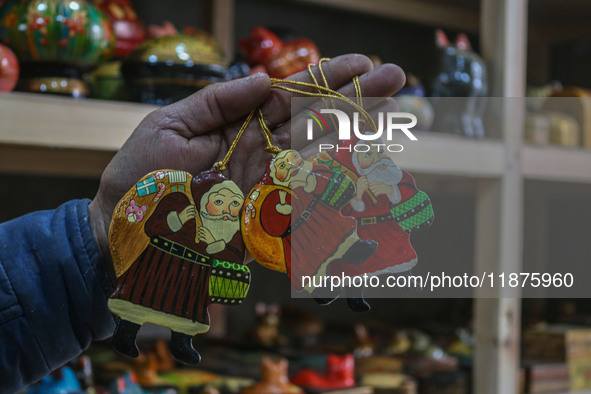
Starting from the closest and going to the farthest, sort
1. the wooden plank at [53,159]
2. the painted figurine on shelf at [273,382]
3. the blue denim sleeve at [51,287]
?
the blue denim sleeve at [51,287] < the wooden plank at [53,159] < the painted figurine on shelf at [273,382]

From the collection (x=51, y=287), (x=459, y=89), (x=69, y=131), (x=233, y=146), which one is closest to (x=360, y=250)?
(x=233, y=146)

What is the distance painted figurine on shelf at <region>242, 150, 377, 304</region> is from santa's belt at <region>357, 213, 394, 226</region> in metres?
0.02

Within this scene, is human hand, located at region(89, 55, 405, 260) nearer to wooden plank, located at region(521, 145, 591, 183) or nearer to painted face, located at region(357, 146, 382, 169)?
painted face, located at region(357, 146, 382, 169)

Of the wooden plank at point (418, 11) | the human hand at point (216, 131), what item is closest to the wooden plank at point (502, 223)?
the wooden plank at point (418, 11)

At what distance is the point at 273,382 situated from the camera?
3.81ft

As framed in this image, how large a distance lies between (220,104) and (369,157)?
0.13 meters

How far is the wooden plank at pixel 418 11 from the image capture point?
5.35ft

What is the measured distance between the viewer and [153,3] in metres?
1.58

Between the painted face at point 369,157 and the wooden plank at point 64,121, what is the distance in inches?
20.0

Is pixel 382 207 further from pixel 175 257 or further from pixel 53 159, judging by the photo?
pixel 53 159

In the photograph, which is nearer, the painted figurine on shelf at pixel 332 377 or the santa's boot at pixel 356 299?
the santa's boot at pixel 356 299

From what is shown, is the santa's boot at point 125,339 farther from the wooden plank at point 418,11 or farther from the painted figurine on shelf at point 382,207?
the wooden plank at point 418,11

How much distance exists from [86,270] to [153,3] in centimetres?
109

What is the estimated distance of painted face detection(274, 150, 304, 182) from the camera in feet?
1.81
